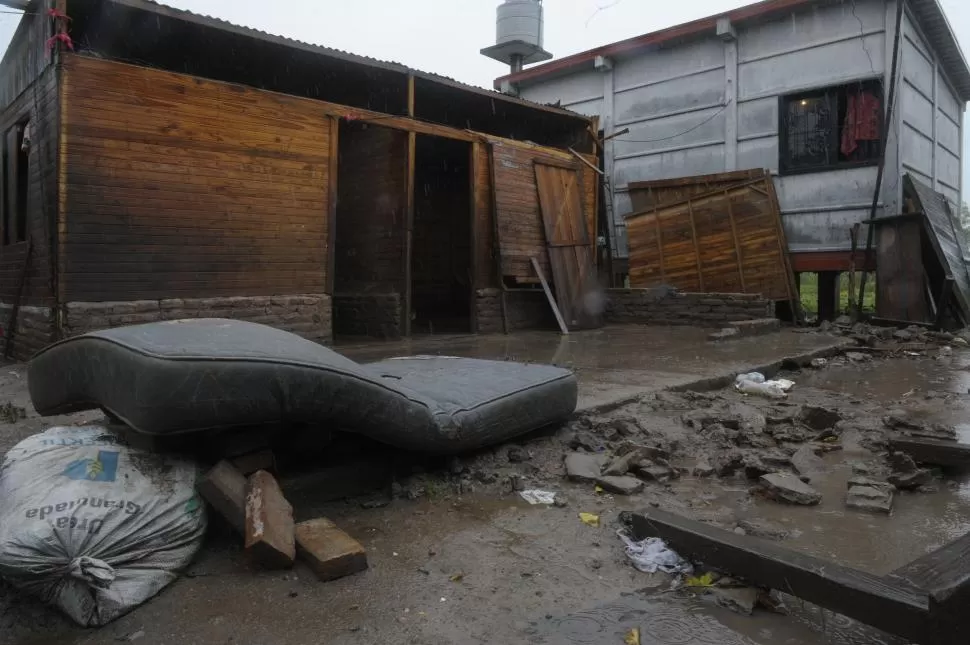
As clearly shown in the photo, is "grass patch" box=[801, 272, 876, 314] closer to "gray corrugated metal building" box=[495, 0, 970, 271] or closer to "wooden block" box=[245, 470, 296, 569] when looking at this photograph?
"gray corrugated metal building" box=[495, 0, 970, 271]

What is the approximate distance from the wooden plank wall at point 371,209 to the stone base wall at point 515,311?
1566mm

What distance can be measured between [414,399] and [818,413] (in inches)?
108

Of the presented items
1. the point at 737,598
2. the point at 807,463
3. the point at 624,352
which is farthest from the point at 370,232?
the point at 737,598

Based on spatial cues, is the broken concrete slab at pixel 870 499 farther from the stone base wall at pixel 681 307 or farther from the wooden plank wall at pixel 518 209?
the stone base wall at pixel 681 307

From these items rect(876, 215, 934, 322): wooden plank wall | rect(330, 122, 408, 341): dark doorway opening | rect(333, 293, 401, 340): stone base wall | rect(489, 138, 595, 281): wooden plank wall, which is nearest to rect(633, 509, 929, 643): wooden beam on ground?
rect(333, 293, 401, 340): stone base wall

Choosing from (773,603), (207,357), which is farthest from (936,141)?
(207,357)

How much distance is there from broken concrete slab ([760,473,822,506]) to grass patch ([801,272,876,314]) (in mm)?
9482

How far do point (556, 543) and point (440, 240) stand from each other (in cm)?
1083

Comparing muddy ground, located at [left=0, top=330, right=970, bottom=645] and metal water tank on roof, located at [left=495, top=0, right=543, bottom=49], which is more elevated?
metal water tank on roof, located at [left=495, top=0, right=543, bottom=49]

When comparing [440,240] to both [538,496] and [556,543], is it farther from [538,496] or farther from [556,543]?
[556,543]

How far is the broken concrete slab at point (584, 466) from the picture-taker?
2980 mm

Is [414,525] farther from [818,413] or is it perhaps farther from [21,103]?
[21,103]

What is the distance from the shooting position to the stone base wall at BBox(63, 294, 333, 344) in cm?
598

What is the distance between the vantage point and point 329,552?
2061 millimetres
